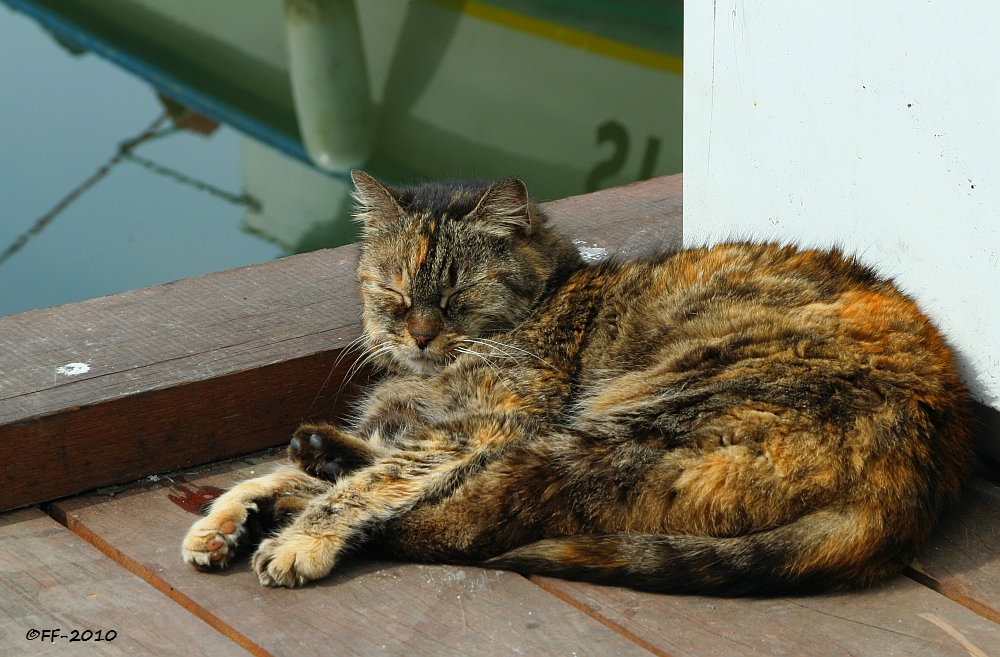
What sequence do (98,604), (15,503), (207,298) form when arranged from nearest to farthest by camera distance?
1. (98,604)
2. (15,503)
3. (207,298)

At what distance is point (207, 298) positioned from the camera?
291cm

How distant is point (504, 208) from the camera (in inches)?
105

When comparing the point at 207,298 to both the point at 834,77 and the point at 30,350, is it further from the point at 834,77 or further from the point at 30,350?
the point at 834,77

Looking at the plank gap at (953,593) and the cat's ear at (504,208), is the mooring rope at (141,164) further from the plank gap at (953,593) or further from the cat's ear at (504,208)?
the plank gap at (953,593)

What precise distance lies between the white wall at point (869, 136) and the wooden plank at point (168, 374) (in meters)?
1.16

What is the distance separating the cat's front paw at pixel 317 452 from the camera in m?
2.34

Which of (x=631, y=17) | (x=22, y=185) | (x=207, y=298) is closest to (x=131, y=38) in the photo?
(x=22, y=185)

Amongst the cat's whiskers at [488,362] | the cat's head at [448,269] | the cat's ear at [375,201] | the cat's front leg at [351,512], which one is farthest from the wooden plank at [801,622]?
the cat's ear at [375,201]

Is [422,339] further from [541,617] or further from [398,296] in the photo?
[541,617]

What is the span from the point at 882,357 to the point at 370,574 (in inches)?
44.2

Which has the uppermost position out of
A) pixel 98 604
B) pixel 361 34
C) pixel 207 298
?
pixel 361 34

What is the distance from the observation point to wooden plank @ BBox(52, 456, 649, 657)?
1.84m

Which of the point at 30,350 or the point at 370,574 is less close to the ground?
the point at 30,350

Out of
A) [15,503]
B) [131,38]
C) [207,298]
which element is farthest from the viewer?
[131,38]
